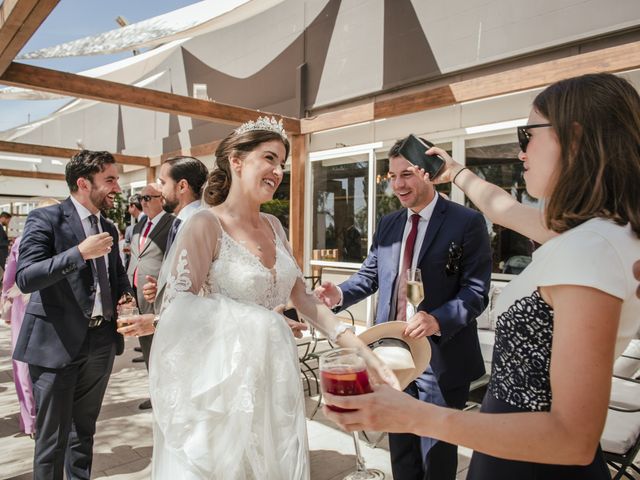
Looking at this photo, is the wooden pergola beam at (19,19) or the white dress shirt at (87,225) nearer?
the white dress shirt at (87,225)

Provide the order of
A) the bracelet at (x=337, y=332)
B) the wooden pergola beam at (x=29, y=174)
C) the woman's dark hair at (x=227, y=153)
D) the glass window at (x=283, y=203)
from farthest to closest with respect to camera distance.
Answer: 1. the wooden pergola beam at (x=29, y=174)
2. the glass window at (x=283, y=203)
3. the woman's dark hair at (x=227, y=153)
4. the bracelet at (x=337, y=332)

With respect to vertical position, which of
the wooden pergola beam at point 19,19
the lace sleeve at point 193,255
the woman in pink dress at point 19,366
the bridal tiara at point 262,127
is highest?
the wooden pergola beam at point 19,19

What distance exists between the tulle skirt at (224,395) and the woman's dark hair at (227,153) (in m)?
0.73

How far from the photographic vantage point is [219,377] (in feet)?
5.65

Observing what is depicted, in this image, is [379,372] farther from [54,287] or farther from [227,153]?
[54,287]

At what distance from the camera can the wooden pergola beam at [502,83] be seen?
4.29 m

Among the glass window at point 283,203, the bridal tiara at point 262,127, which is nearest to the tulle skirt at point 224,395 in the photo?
the bridal tiara at point 262,127

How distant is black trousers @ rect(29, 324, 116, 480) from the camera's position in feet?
8.18

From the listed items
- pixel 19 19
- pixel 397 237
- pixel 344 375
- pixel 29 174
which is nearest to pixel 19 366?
pixel 19 19

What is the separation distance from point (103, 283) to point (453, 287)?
2027 millimetres

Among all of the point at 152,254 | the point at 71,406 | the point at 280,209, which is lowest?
the point at 71,406

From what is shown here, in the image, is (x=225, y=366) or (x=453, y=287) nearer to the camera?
(x=225, y=366)

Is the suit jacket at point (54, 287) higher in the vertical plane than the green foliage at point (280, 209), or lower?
lower

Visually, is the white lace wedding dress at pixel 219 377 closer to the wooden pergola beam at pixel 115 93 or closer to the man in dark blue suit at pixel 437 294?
the man in dark blue suit at pixel 437 294
